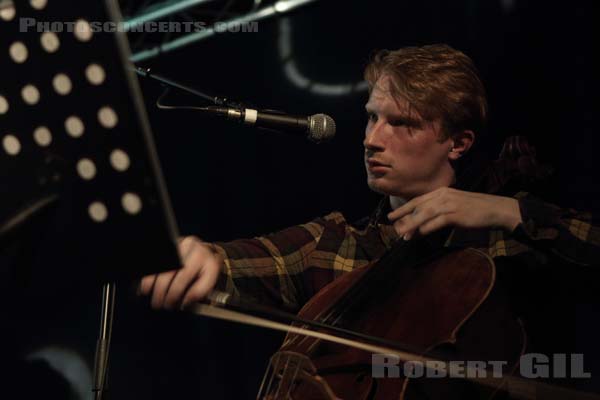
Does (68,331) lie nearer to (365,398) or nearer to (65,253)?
(365,398)

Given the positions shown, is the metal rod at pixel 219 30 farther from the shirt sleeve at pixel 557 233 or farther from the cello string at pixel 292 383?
the cello string at pixel 292 383

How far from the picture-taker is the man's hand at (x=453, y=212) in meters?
1.44

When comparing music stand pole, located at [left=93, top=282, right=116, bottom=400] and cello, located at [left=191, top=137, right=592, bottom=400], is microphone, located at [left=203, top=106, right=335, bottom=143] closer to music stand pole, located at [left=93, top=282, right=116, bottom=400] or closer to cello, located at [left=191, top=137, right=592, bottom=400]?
cello, located at [left=191, top=137, right=592, bottom=400]

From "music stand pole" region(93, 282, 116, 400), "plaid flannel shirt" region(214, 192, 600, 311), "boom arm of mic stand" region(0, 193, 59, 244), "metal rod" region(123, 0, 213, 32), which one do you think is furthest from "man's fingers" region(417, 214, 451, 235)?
"metal rod" region(123, 0, 213, 32)

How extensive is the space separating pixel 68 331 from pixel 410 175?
7.20ft

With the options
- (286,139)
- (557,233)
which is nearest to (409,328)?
(557,233)

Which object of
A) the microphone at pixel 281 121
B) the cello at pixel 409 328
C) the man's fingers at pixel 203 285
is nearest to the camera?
the man's fingers at pixel 203 285

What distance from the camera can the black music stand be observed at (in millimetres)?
892

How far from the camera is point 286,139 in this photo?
10.6 ft

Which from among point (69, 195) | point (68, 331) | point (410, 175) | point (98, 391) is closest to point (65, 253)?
point (69, 195)

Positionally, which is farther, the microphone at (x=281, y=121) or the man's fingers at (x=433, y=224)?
the microphone at (x=281, y=121)

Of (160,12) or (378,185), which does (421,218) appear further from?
(160,12)

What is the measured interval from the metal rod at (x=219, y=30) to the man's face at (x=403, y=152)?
5.00ft

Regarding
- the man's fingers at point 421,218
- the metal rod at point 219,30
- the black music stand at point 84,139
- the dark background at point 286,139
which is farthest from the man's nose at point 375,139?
the metal rod at point 219,30
